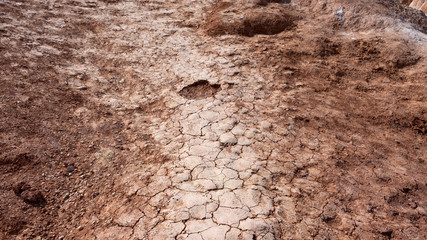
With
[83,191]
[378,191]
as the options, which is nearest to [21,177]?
[83,191]

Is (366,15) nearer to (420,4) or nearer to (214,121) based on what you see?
(214,121)

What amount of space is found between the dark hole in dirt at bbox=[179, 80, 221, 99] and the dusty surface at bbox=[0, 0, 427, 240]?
0.02 metres

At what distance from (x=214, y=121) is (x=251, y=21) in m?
1.97

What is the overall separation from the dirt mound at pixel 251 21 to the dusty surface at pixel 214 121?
20 millimetres

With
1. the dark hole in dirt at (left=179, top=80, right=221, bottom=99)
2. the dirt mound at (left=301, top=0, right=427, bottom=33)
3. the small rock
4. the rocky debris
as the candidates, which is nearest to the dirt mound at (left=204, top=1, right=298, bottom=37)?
the dirt mound at (left=301, top=0, right=427, bottom=33)

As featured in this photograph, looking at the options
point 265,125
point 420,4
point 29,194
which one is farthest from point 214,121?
point 420,4

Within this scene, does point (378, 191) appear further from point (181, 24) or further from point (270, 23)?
point (181, 24)

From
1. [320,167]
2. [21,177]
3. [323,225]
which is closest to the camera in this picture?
[323,225]

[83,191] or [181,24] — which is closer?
[83,191]

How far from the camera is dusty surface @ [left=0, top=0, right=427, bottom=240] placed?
183cm

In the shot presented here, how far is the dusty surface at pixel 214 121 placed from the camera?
6.00 feet

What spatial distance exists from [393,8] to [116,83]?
12.7 feet

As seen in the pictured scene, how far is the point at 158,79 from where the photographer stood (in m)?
3.21

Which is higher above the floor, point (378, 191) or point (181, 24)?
point (181, 24)
